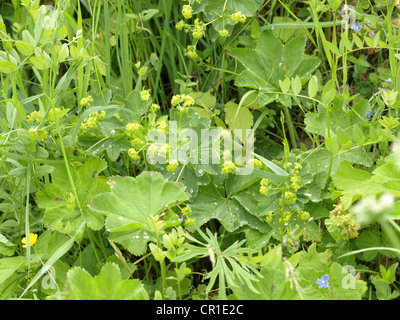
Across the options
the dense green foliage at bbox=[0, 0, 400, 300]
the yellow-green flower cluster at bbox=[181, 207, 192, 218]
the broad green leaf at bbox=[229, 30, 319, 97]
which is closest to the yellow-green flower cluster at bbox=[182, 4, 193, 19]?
the dense green foliage at bbox=[0, 0, 400, 300]

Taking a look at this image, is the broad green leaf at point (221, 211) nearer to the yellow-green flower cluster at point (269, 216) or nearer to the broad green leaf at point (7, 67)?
the yellow-green flower cluster at point (269, 216)

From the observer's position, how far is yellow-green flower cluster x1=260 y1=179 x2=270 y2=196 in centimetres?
161

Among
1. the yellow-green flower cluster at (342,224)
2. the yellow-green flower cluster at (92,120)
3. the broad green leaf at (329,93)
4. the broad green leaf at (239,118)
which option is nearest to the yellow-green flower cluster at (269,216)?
the yellow-green flower cluster at (342,224)

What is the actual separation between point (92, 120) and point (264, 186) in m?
0.61

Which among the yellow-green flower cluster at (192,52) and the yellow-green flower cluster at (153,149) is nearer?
the yellow-green flower cluster at (153,149)

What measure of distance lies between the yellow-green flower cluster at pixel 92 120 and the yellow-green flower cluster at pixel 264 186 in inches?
22.7

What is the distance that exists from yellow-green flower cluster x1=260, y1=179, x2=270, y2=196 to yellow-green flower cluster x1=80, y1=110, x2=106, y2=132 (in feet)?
1.89

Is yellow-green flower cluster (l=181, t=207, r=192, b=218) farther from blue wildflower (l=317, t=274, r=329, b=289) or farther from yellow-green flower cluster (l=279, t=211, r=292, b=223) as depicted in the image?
blue wildflower (l=317, t=274, r=329, b=289)

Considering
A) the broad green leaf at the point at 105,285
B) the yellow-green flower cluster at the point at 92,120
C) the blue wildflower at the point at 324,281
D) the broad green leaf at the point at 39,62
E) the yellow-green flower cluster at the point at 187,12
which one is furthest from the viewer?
the yellow-green flower cluster at the point at 187,12

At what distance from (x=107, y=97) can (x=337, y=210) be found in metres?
0.87

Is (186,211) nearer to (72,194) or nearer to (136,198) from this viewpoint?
(136,198)

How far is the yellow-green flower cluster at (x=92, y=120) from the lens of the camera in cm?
174

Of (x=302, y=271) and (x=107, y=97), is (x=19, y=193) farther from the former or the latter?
(x=302, y=271)

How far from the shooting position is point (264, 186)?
1.64m
